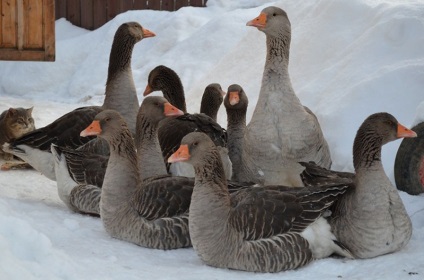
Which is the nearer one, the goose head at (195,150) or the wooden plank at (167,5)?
the goose head at (195,150)

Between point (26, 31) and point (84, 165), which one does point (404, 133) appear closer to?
point (84, 165)

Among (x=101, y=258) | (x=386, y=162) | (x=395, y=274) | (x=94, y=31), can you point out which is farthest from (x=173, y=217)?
(x=94, y=31)

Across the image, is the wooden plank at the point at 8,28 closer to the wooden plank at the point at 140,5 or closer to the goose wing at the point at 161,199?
the goose wing at the point at 161,199

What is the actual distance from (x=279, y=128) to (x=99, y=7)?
13.1 meters

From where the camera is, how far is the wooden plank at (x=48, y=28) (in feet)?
39.6

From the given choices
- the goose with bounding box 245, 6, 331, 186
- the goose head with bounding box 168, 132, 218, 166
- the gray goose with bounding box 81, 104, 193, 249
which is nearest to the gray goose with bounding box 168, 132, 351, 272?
the goose head with bounding box 168, 132, 218, 166

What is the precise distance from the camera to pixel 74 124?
855cm

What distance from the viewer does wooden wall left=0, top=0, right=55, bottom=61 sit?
12.1 metres

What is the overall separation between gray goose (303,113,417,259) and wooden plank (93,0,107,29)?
13987 mm

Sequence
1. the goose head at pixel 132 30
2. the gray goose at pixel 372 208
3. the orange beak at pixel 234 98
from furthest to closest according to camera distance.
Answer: the goose head at pixel 132 30
the orange beak at pixel 234 98
the gray goose at pixel 372 208

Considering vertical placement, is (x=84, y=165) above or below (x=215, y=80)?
below

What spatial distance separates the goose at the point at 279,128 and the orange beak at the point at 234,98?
524 millimetres

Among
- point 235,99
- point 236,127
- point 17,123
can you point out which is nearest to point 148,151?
point 235,99

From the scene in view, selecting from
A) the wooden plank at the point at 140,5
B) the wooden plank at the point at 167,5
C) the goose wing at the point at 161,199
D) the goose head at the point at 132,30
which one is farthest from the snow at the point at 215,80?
the goose head at the point at 132,30
